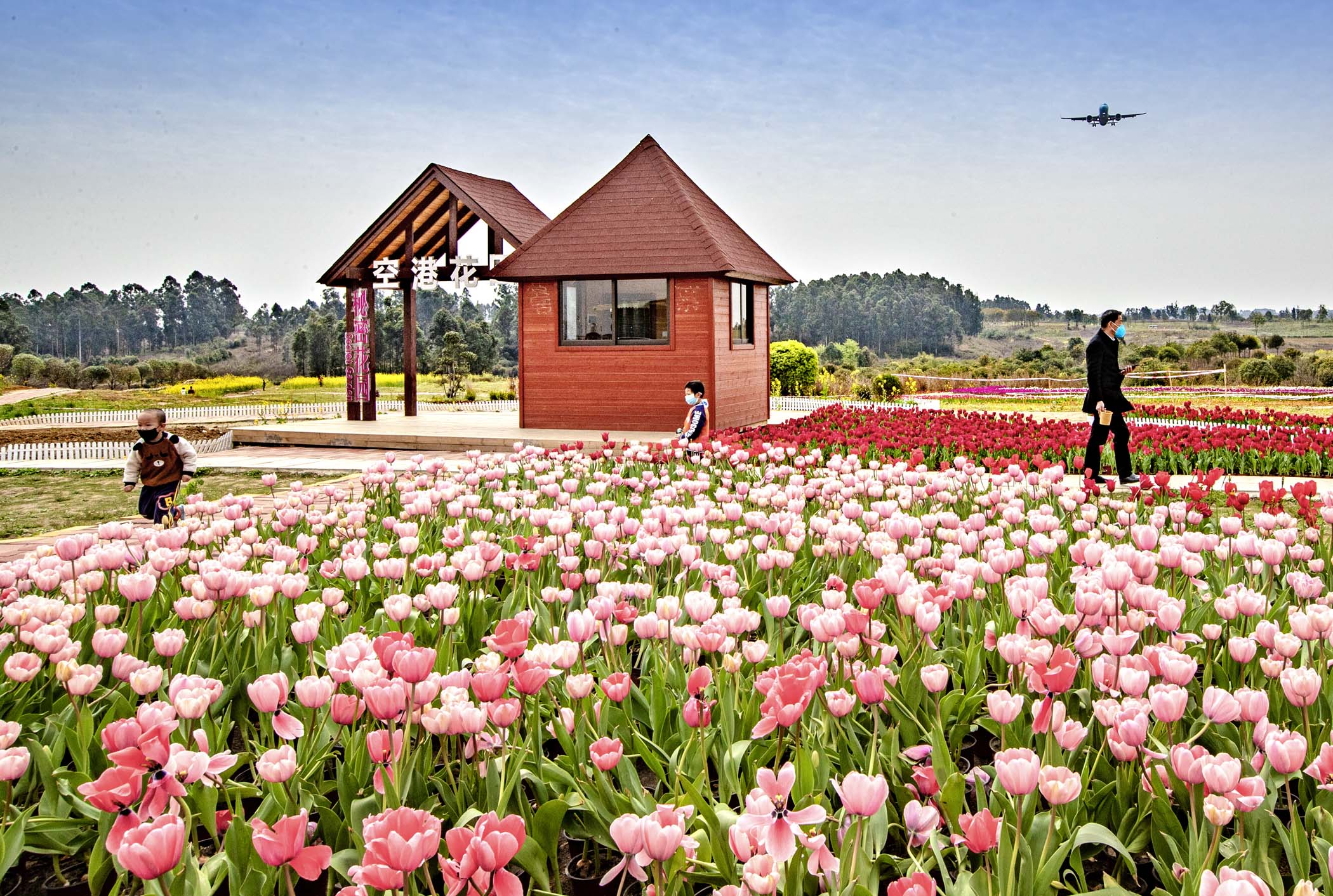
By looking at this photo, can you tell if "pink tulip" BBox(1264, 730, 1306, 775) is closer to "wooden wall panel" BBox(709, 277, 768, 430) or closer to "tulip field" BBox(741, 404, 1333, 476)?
"tulip field" BBox(741, 404, 1333, 476)

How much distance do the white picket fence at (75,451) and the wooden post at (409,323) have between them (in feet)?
13.2

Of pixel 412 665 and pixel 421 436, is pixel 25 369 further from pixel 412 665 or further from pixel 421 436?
pixel 412 665

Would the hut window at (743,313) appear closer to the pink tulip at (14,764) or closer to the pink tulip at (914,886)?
the pink tulip at (14,764)

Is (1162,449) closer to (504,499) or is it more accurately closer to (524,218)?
(504,499)

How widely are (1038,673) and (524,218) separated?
1832 cm

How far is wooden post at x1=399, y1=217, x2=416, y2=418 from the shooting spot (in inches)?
752

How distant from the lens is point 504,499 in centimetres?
525

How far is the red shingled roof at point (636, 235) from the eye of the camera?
16.4 meters

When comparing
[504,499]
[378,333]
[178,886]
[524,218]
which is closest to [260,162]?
[378,333]

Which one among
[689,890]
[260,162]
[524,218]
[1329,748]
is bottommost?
[689,890]

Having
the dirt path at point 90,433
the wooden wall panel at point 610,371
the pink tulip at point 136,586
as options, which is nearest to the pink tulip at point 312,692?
the pink tulip at point 136,586

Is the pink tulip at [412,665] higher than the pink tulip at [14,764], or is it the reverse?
the pink tulip at [412,665]

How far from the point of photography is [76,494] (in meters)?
12.0

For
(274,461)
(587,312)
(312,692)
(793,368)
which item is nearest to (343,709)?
(312,692)
